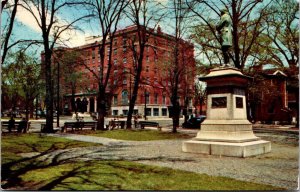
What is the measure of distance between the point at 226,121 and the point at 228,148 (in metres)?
0.93

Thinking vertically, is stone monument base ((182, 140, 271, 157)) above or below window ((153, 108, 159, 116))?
below

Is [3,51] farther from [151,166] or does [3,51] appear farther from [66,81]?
[66,81]

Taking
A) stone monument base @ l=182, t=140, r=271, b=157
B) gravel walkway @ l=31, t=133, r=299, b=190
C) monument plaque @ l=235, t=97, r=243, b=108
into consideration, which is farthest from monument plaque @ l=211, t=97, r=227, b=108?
gravel walkway @ l=31, t=133, r=299, b=190

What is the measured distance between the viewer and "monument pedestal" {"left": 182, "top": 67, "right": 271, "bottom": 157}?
433 inches

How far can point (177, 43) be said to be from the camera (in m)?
23.4

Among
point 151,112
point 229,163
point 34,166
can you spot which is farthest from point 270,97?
point 34,166

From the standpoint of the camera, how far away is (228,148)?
1078cm

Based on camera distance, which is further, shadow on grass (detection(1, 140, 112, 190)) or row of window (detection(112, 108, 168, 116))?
row of window (detection(112, 108, 168, 116))

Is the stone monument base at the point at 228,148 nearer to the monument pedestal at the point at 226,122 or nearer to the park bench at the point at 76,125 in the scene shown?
the monument pedestal at the point at 226,122

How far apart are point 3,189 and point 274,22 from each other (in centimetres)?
1817

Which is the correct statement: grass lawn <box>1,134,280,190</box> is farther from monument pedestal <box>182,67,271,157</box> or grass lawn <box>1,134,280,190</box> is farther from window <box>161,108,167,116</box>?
window <box>161,108,167,116</box>

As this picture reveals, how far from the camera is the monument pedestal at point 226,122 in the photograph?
11008 mm

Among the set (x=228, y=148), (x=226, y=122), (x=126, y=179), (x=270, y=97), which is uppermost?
(x=270, y=97)

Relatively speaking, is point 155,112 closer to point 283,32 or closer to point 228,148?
point 283,32
